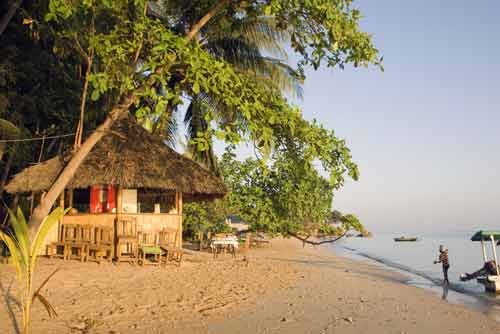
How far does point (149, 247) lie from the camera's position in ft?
30.8

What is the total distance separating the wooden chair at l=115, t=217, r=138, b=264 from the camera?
9234mm

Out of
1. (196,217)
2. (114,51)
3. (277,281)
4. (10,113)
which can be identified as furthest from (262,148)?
(196,217)

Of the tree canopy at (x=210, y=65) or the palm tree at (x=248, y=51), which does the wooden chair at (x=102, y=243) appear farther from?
the palm tree at (x=248, y=51)

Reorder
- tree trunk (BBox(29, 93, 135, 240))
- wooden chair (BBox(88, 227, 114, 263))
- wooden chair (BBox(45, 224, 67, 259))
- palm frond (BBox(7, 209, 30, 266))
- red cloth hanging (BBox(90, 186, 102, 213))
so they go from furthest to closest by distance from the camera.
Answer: red cloth hanging (BBox(90, 186, 102, 213)) → wooden chair (BBox(45, 224, 67, 259)) → wooden chair (BBox(88, 227, 114, 263)) → tree trunk (BBox(29, 93, 135, 240)) → palm frond (BBox(7, 209, 30, 266))

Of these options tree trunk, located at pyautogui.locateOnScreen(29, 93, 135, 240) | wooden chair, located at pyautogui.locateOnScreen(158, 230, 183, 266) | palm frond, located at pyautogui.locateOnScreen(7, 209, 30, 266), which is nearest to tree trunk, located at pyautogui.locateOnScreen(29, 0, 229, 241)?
tree trunk, located at pyautogui.locateOnScreen(29, 93, 135, 240)

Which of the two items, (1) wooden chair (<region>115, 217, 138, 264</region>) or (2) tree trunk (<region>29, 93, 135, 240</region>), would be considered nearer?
(2) tree trunk (<region>29, 93, 135, 240</region>)

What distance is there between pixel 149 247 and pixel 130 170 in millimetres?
1682

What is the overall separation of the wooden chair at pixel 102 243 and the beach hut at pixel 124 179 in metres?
0.20

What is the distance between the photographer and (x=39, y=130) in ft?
39.4

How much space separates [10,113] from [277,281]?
711cm

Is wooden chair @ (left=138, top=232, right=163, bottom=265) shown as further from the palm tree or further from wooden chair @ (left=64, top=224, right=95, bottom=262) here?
the palm tree

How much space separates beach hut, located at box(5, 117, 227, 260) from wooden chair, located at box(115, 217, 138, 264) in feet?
0.11

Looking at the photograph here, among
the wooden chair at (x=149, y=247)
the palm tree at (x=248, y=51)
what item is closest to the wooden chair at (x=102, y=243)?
the wooden chair at (x=149, y=247)

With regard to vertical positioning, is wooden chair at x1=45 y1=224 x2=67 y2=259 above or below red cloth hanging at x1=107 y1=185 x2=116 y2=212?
below
